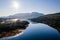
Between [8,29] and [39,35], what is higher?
[8,29]

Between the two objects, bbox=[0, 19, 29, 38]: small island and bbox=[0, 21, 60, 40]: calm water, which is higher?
bbox=[0, 19, 29, 38]: small island

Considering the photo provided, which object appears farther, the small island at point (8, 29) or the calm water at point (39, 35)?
the small island at point (8, 29)

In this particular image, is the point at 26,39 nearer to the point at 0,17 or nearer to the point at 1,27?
the point at 1,27

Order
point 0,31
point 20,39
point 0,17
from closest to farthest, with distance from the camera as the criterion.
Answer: point 20,39 → point 0,31 → point 0,17

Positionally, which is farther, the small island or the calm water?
the small island

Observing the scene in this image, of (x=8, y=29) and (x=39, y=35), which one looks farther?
(x=8, y=29)

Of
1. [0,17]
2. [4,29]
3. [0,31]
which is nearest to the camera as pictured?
[0,31]

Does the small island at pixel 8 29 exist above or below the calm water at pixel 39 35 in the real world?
above

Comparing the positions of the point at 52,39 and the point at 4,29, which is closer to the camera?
the point at 52,39

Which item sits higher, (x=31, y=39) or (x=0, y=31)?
(x=0, y=31)

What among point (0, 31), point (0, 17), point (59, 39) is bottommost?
point (59, 39)

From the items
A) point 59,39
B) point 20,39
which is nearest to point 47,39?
point 59,39
